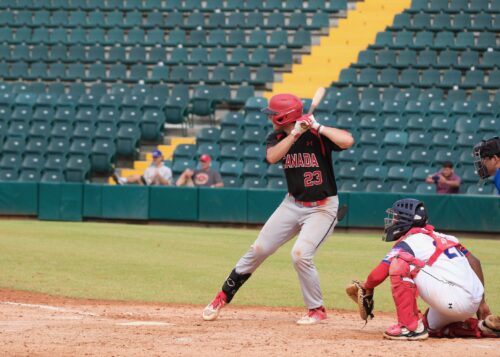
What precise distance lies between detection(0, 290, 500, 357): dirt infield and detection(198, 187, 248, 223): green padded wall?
10.4 meters

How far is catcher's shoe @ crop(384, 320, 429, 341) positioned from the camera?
728 cm

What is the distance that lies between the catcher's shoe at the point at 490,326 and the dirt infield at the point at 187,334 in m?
0.12

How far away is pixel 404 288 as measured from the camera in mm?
7223

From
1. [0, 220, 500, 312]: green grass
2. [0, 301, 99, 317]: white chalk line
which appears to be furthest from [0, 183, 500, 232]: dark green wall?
[0, 301, 99, 317]: white chalk line

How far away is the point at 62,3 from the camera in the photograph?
30016mm

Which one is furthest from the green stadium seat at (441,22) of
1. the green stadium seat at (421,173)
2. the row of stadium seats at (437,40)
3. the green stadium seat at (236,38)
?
the green stadium seat at (421,173)

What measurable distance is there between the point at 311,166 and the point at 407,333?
6.26 feet

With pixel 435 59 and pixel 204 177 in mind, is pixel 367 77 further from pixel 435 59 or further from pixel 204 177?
pixel 204 177

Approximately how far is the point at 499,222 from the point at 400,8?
1051 cm

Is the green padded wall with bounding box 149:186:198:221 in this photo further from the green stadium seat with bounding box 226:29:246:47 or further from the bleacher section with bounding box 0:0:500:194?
the green stadium seat with bounding box 226:29:246:47

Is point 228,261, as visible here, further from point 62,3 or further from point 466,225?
point 62,3

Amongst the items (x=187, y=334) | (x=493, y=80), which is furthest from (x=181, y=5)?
(x=187, y=334)

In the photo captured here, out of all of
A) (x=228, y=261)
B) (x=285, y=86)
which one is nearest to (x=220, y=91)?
(x=285, y=86)

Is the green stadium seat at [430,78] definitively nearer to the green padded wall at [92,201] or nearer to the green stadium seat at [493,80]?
the green stadium seat at [493,80]
